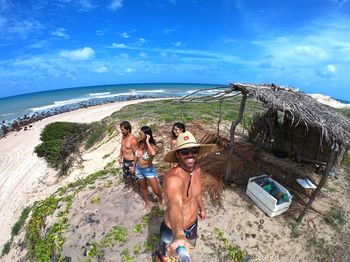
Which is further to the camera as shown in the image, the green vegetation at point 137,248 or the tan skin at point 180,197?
the green vegetation at point 137,248

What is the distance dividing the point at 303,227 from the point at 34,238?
18.7 ft

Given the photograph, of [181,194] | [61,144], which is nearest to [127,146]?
[181,194]

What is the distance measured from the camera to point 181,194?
2312 millimetres

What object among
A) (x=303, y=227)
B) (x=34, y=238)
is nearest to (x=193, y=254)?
(x=303, y=227)

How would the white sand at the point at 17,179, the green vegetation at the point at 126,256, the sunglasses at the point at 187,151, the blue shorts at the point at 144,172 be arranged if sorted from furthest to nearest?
the white sand at the point at 17,179 → the blue shorts at the point at 144,172 → the green vegetation at the point at 126,256 → the sunglasses at the point at 187,151

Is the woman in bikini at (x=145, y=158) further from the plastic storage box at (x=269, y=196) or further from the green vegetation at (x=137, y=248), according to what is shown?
the plastic storage box at (x=269, y=196)

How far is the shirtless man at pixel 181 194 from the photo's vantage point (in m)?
2.12

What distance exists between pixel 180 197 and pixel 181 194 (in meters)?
0.04

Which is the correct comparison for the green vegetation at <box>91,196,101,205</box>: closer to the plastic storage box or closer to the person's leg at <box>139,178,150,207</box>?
the person's leg at <box>139,178,150,207</box>

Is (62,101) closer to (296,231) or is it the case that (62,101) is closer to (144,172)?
(144,172)

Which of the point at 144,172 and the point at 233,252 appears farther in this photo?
the point at 144,172

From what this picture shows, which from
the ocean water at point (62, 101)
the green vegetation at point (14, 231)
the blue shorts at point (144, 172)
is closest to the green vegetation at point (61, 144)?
the green vegetation at point (14, 231)

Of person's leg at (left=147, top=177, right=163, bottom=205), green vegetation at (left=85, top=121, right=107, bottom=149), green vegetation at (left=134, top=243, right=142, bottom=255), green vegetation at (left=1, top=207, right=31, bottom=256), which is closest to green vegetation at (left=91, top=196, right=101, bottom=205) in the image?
person's leg at (left=147, top=177, right=163, bottom=205)

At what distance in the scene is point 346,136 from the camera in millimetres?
4504
